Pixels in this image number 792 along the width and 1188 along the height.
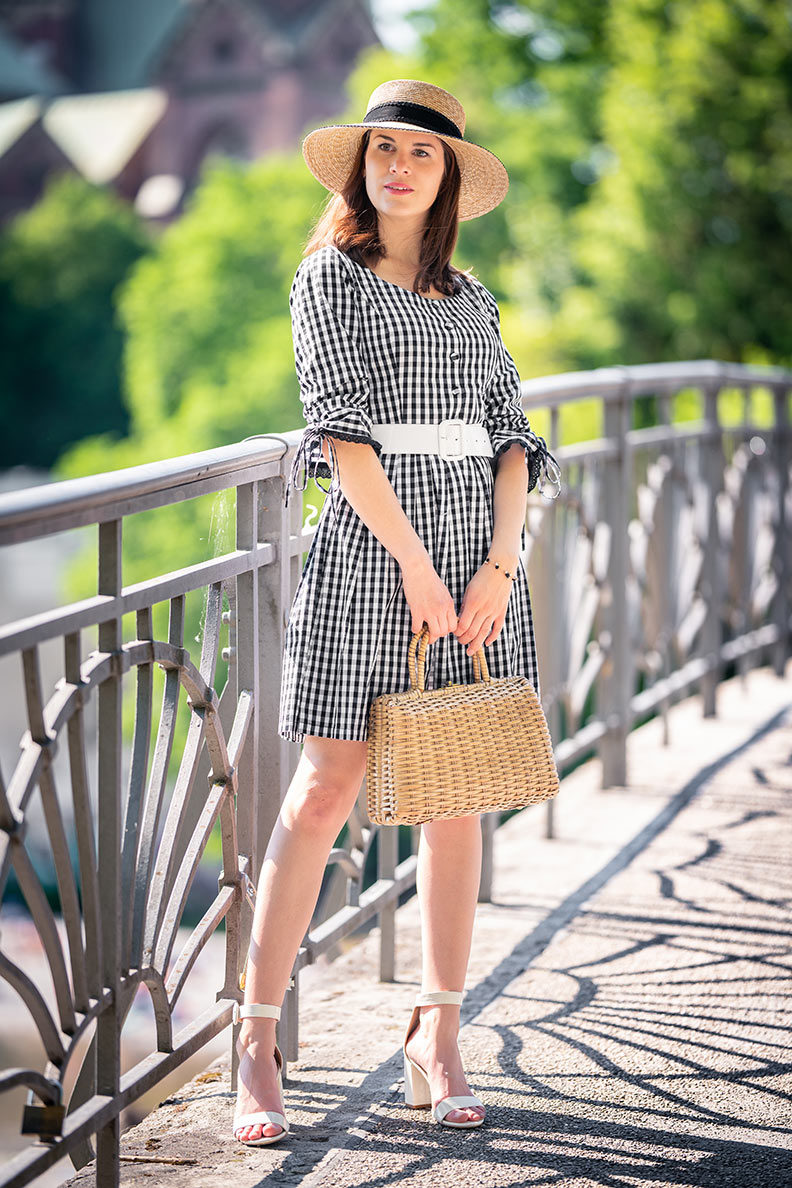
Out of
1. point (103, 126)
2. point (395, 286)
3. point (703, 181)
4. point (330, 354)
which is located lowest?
point (330, 354)

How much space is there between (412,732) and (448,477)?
42cm

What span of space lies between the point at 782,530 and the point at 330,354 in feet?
15.2

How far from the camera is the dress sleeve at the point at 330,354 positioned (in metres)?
2.20

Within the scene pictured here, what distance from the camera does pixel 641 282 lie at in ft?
76.0

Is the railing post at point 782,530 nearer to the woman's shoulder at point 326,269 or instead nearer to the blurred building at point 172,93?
the woman's shoulder at point 326,269

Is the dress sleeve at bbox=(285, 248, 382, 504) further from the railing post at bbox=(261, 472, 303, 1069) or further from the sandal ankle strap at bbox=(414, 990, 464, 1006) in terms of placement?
the sandal ankle strap at bbox=(414, 990, 464, 1006)

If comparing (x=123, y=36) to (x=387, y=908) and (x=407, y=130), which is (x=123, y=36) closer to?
(x=387, y=908)

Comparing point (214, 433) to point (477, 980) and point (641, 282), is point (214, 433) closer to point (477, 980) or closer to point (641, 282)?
point (641, 282)

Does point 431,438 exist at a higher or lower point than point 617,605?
higher

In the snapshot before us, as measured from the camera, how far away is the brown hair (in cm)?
237

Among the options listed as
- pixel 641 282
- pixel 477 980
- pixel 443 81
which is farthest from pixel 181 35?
pixel 477 980

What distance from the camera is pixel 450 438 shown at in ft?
7.67

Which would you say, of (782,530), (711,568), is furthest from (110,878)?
(782,530)

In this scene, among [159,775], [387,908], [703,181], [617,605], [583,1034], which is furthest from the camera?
[703,181]
